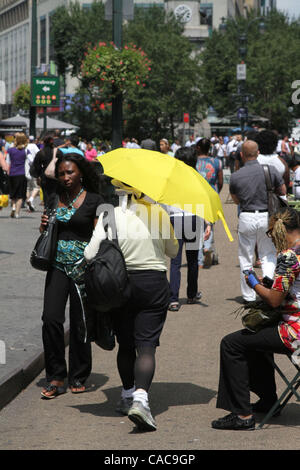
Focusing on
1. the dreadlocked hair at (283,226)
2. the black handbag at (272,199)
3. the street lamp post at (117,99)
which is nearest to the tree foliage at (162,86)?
the street lamp post at (117,99)

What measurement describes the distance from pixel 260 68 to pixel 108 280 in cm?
6289

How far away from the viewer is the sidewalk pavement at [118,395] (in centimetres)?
584

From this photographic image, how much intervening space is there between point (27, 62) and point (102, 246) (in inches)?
5068

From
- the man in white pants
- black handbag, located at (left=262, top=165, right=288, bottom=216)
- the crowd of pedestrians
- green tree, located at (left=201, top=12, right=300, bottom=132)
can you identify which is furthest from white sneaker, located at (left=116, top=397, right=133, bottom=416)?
green tree, located at (left=201, top=12, right=300, bottom=132)

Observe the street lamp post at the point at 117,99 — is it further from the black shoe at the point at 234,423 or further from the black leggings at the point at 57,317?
the black shoe at the point at 234,423

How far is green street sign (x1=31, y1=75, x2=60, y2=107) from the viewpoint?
2812 centimetres

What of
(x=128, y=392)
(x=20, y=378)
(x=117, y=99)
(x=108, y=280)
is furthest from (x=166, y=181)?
(x=117, y=99)

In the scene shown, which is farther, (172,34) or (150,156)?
(172,34)

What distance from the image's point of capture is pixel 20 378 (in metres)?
7.24

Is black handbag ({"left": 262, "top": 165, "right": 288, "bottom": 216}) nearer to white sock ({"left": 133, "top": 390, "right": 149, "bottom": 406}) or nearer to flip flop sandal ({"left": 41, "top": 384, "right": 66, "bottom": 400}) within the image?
flip flop sandal ({"left": 41, "top": 384, "right": 66, "bottom": 400})

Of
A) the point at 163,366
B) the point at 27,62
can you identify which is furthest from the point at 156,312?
the point at 27,62

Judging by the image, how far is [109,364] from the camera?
8.18 meters
